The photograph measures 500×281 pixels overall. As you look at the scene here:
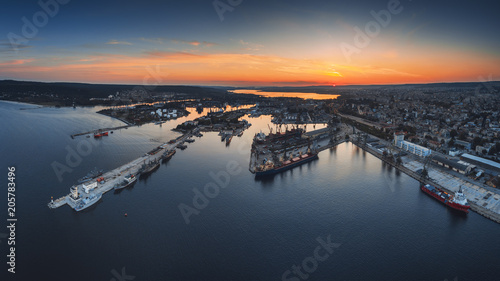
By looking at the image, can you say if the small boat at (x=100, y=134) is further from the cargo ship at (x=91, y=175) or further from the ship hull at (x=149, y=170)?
the ship hull at (x=149, y=170)

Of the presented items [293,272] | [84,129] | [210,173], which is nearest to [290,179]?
[210,173]

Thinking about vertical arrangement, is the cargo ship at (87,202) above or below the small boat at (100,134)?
below

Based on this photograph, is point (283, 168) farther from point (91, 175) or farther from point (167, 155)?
point (91, 175)

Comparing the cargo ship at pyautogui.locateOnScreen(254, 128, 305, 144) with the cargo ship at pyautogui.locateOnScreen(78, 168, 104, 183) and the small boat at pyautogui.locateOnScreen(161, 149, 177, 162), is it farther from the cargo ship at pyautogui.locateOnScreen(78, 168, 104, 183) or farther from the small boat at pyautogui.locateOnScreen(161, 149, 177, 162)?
the cargo ship at pyautogui.locateOnScreen(78, 168, 104, 183)

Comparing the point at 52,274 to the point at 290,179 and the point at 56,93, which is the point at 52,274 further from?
the point at 56,93

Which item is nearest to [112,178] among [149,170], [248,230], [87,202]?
[149,170]

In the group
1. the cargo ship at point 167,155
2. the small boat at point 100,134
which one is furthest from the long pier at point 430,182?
the small boat at point 100,134

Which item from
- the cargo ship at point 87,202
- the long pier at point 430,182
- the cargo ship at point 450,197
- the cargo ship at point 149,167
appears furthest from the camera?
the cargo ship at point 149,167
